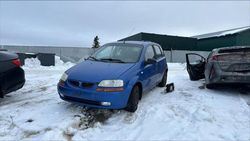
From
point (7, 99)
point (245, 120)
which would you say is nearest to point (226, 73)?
point (245, 120)

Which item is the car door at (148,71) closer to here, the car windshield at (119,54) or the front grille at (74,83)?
the car windshield at (119,54)

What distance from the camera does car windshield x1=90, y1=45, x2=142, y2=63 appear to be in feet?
18.7

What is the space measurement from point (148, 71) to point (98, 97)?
1.85 m

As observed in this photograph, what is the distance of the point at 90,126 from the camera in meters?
4.38

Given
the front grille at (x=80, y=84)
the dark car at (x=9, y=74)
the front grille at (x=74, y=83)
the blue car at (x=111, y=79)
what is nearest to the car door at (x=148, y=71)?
the blue car at (x=111, y=79)

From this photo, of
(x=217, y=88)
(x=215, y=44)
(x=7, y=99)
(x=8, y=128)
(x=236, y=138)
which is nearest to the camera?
(x=236, y=138)

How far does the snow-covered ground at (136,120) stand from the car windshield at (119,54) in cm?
119

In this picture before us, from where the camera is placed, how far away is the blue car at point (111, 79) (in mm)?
4574

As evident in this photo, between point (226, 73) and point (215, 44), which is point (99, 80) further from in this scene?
point (215, 44)

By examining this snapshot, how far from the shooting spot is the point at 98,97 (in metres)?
4.52

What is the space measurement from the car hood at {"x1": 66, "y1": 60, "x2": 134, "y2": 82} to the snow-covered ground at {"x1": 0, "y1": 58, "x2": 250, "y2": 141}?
820mm

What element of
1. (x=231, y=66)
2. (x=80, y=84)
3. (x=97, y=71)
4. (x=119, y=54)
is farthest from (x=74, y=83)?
(x=231, y=66)

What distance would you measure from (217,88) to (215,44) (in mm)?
24700

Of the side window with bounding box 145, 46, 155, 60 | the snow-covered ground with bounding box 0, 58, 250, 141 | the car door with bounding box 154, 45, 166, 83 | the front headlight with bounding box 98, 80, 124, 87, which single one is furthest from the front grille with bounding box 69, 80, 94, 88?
the car door with bounding box 154, 45, 166, 83
